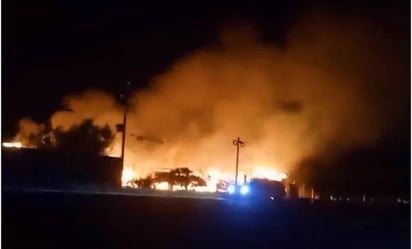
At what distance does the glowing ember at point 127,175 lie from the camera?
577 inches

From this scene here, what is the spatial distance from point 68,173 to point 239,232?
22.4 feet

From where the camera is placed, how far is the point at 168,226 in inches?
179

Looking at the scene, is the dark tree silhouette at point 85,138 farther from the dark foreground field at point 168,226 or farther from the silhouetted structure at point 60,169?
the dark foreground field at point 168,226

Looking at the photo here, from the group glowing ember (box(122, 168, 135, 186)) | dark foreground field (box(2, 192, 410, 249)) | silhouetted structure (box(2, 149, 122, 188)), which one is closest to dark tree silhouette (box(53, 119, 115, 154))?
glowing ember (box(122, 168, 135, 186))

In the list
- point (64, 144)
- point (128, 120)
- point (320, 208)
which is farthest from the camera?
point (128, 120)

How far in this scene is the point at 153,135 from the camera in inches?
778

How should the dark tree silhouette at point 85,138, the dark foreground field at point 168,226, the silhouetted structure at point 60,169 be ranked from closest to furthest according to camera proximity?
the dark foreground field at point 168,226
the silhouetted structure at point 60,169
the dark tree silhouette at point 85,138

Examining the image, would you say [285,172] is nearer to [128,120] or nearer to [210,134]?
[210,134]

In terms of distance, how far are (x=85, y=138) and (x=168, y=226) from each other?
37.5ft

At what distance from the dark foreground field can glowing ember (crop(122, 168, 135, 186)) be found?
886 centimetres

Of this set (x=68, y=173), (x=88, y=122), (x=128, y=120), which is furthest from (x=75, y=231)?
(x=128, y=120)

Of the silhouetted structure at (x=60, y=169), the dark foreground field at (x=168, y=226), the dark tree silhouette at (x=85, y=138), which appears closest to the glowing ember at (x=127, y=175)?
the silhouetted structure at (x=60, y=169)

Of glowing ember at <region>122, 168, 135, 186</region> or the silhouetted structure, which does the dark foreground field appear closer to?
the silhouetted structure

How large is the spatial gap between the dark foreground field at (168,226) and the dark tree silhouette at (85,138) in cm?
953
